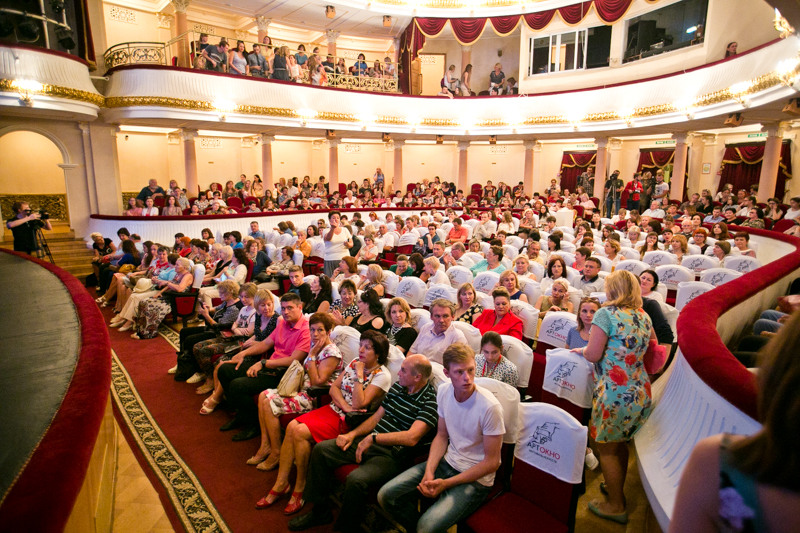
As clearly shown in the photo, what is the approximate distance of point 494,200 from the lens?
754 inches

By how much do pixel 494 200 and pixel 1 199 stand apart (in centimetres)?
1691

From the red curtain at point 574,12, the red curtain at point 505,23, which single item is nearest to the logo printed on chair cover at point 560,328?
the red curtain at point 574,12

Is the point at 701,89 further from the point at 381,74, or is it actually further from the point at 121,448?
the point at 121,448

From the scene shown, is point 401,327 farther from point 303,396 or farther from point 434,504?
point 434,504

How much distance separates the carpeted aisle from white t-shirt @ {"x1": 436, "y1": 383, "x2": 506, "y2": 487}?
3.65 ft

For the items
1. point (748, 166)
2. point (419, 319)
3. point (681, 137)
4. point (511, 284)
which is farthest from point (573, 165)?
point (419, 319)

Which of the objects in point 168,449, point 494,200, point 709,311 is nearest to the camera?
point 709,311

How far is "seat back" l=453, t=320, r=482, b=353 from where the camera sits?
4188mm

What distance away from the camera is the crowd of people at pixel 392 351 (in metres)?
2.79

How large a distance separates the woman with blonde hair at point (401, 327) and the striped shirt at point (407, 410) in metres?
1.01

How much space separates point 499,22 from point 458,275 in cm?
1495

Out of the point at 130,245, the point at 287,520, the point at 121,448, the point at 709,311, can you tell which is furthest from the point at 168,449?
the point at 130,245

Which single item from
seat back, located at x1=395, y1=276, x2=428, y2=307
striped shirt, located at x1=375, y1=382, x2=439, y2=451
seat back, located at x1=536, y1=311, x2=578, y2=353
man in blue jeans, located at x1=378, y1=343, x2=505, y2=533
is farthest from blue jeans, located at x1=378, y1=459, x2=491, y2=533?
seat back, located at x1=395, y1=276, x2=428, y2=307

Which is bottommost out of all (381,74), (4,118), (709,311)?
(709,311)
